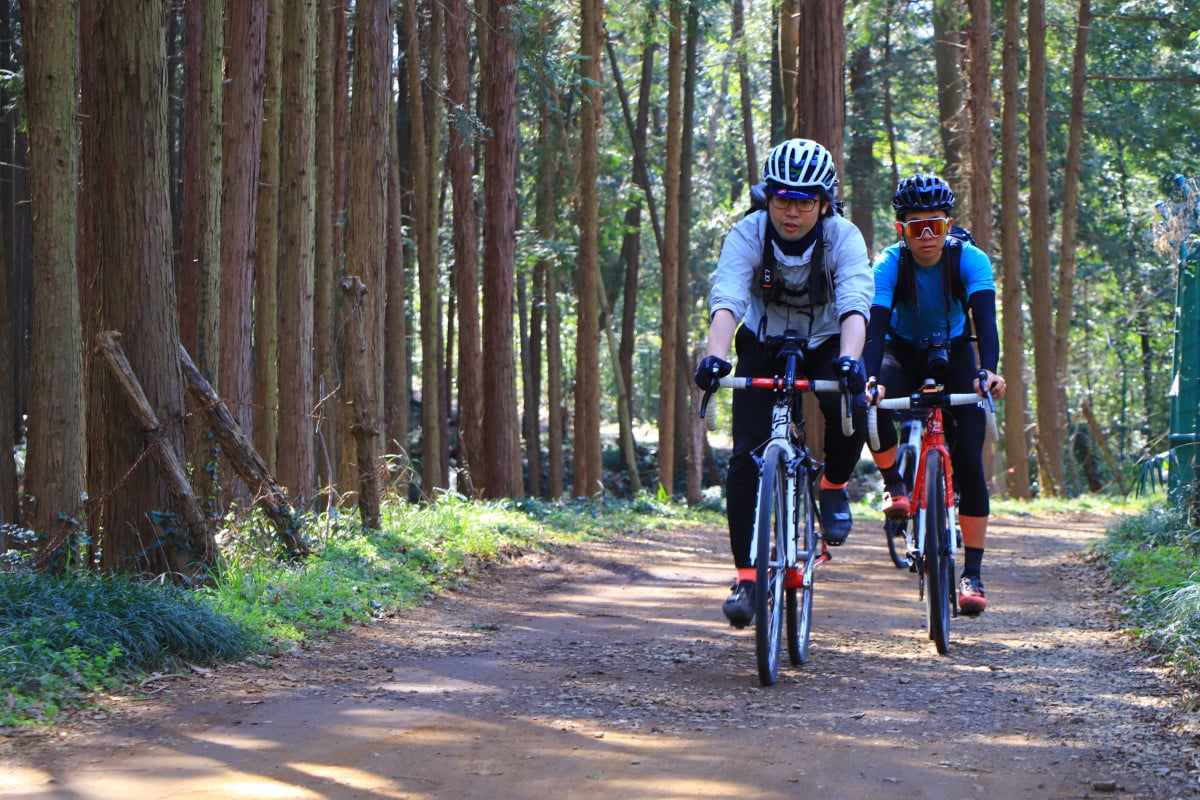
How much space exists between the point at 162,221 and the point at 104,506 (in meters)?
1.76

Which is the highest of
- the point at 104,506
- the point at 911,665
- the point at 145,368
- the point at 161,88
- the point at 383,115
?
the point at 383,115

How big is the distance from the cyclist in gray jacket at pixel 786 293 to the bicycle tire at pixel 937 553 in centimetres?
56

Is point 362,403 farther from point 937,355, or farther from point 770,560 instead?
point 770,560

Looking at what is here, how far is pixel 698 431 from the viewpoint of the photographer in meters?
28.2

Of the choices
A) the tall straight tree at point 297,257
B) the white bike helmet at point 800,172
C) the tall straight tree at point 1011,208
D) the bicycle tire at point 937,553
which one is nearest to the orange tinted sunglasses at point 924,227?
the white bike helmet at point 800,172

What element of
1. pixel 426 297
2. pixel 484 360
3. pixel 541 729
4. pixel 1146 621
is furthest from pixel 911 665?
pixel 426 297

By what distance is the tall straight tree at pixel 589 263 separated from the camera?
1993cm

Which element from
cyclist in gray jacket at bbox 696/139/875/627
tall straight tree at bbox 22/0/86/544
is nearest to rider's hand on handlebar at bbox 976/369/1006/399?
cyclist in gray jacket at bbox 696/139/875/627

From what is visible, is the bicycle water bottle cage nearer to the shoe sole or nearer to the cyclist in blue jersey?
the cyclist in blue jersey

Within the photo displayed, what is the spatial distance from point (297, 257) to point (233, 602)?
5.24 m

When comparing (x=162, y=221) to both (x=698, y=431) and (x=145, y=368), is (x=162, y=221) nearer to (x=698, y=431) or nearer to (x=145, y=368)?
(x=145, y=368)

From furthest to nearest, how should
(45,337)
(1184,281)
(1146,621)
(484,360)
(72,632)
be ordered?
1. (484,360)
2. (1184,281)
3. (45,337)
4. (1146,621)
5. (72,632)

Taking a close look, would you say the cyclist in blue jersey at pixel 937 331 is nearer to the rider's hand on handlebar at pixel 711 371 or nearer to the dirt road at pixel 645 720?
the dirt road at pixel 645 720

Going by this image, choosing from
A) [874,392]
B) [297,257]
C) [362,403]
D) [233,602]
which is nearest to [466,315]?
[297,257]
